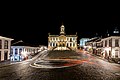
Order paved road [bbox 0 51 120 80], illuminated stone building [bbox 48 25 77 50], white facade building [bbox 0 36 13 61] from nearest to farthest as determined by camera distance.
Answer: paved road [bbox 0 51 120 80]
white facade building [bbox 0 36 13 61]
illuminated stone building [bbox 48 25 77 50]

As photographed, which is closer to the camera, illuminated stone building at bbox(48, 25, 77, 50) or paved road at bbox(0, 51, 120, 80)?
paved road at bbox(0, 51, 120, 80)

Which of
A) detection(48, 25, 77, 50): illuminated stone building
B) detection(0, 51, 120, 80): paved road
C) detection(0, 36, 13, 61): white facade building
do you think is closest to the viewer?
detection(0, 51, 120, 80): paved road

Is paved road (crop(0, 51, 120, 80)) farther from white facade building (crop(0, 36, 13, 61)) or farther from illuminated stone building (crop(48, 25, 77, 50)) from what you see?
illuminated stone building (crop(48, 25, 77, 50))

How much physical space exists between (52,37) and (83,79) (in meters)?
132

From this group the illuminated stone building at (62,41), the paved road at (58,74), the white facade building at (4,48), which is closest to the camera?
the paved road at (58,74)

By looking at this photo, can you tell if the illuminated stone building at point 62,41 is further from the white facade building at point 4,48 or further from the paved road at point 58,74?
the paved road at point 58,74

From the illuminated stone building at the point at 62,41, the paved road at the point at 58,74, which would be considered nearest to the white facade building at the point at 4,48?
the paved road at the point at 58,74

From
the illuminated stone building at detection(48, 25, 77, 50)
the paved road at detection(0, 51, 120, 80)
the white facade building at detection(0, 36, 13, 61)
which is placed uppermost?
the illuminated stone building at detection(48, 25, 77, 50)

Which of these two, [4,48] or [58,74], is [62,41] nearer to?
[4,48]

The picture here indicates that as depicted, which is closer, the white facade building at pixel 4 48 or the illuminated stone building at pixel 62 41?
the white facade building at pixel 4 48

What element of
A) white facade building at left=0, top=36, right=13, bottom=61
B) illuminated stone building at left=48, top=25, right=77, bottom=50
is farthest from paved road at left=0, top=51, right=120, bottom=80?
illuminated stone building at left=48, top=25, right=77, bottom=50

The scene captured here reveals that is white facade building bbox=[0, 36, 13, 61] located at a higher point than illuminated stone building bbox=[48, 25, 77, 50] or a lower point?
lower

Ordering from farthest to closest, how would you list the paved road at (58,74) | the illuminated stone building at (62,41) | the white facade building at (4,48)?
the illuminated stone building at (62,41) → the white facade building at (4,48) → the paved road at (58,74)

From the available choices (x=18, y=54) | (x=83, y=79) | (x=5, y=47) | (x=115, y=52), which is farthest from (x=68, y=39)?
(x=83, y=79)
